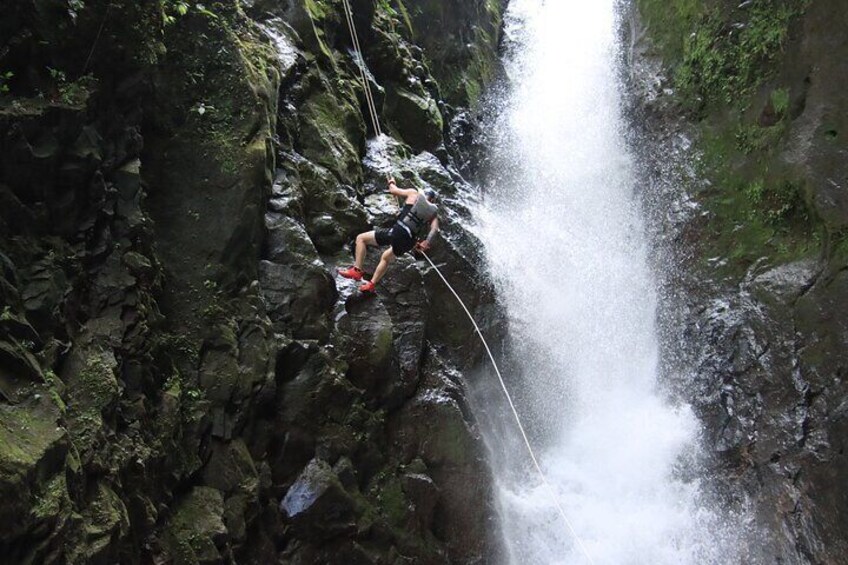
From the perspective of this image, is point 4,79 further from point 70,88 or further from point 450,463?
point 450,463

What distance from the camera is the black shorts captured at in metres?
8.69

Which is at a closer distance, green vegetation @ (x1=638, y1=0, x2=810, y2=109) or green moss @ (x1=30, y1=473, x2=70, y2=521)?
green moss @ (x1=30, y1=473, x2=70, y2=521)

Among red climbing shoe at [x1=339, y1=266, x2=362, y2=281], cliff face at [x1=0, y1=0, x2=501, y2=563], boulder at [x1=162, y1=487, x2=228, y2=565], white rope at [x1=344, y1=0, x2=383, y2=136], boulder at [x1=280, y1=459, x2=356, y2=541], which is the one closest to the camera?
cliff face at [x1=0, y1=0, x2=501, y2=563]

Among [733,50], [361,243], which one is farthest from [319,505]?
[733,50]

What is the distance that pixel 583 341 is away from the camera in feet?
43.1

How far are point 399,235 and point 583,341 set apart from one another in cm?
617

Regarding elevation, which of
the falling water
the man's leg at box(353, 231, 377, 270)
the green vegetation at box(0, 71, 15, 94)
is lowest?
the falling water

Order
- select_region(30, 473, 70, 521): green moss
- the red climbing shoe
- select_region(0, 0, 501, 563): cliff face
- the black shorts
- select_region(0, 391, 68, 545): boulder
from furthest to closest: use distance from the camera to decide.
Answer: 1. the red climbing shoe
2. the black shorts
3. select_region(0, 0, 501, 563): cliff face
4. select_region(30, 473, 70, 521): green moss
5. select_region(0, 391, 68, 545): boulder

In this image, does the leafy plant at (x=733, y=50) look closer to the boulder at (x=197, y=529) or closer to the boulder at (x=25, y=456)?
the boulder at (x=197, y=529)

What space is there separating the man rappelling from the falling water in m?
3.50

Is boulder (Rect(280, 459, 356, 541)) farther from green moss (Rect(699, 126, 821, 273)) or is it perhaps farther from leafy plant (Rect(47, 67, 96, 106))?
green moss (Rect(699, 126, 821, 273))

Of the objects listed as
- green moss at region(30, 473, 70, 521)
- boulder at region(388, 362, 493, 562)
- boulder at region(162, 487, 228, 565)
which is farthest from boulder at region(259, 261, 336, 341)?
green moss at region(30, 473, 70, 521)

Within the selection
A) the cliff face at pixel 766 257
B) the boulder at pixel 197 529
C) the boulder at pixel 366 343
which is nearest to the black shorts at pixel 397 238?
the boulder at pixel 366 343

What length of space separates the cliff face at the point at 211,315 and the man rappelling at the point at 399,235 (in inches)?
12.1
